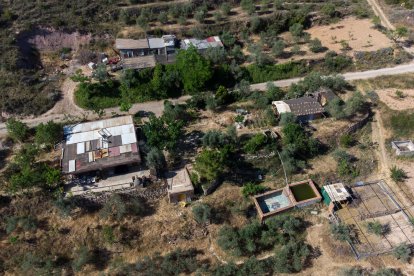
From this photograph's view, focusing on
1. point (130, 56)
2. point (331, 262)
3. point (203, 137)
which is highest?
point (130, 56)

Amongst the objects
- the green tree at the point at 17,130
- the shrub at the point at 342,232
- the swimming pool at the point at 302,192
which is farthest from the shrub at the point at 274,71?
the green tree at the point at 17,130

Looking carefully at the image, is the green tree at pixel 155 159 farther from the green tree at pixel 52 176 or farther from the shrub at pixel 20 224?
the shrub at pixel 20 224

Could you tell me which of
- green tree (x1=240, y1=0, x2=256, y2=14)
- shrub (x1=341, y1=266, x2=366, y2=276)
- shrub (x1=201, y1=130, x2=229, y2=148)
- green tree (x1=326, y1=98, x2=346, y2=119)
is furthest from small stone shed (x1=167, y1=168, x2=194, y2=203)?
green tree (x1=240, y1=0, x2=256, y2=14)

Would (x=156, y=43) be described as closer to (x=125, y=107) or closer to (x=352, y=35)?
(x=125, y=107)

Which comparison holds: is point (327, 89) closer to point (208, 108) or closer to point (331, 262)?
point (208, 108)

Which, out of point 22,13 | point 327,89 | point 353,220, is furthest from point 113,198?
point 22,13
